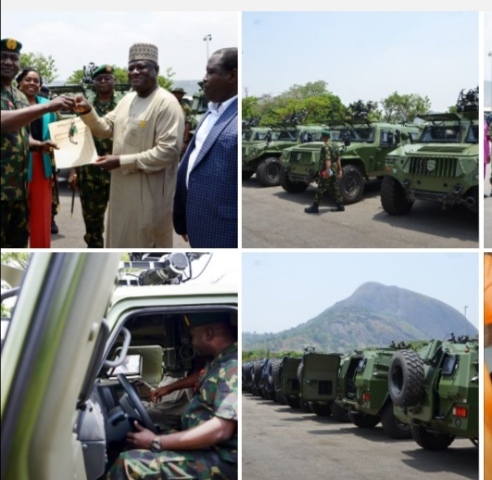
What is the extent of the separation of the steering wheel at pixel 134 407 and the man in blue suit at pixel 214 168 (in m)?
0.77

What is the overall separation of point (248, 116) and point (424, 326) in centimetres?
129

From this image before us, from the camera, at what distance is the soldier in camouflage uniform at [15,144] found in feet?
12.4

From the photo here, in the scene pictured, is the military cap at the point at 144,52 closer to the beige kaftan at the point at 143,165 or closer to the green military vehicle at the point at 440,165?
the beige kaftan at the point at 143,165

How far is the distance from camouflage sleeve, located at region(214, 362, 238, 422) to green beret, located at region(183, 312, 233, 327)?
0.20 metres

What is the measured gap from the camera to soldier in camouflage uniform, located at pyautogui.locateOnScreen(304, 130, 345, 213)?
408 centimetres

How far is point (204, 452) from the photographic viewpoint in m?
3.39

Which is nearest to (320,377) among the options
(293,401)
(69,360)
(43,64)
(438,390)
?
(293,401)

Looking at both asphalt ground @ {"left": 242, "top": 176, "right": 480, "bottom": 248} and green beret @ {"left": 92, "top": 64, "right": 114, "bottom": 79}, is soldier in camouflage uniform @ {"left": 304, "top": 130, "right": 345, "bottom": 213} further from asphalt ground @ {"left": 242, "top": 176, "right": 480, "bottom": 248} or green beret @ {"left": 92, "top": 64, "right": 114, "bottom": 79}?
green beret @ {"left": 92, "top": 64, "right": 114, "bottom": 79}

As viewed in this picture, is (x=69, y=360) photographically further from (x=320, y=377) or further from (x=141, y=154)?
(x=320, y=377)

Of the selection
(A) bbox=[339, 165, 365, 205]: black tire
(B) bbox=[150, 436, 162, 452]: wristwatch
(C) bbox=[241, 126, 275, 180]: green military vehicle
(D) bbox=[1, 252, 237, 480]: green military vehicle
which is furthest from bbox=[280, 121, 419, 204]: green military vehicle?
(B) bbox=[150, 436, 162, 452]: wristwatch

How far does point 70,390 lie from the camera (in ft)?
9.14

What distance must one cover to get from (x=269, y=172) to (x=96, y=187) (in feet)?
2.65

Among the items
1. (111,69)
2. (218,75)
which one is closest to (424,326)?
(218,75)

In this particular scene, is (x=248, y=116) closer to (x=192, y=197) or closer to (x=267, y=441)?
(x=192, y=197)
